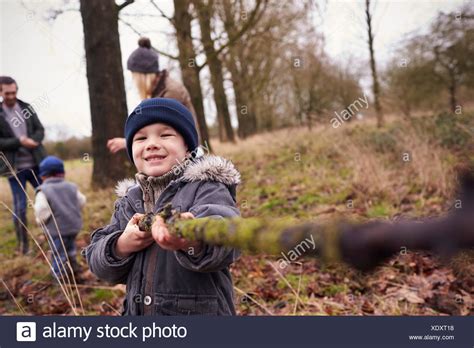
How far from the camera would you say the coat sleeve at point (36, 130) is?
350 cm

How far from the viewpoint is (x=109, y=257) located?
1.13 m

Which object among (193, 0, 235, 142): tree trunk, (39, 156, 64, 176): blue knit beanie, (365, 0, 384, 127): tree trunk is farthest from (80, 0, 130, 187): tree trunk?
(365, 0, 384, 127): tree trunk

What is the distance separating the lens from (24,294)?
281cm

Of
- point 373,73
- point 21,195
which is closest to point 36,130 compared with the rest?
point 21,195

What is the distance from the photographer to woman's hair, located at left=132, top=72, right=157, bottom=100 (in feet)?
7.01

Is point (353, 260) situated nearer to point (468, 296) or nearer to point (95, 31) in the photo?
point (468, 296)

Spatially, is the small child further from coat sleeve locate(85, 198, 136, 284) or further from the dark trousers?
coat sleeve locate(85, 198, 136, 284)

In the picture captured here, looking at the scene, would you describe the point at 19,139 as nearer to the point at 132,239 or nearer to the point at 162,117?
the point at 162,117

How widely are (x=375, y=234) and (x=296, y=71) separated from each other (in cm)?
1135

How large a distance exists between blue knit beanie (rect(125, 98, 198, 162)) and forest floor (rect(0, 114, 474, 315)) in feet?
2.11

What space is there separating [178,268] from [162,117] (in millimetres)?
395

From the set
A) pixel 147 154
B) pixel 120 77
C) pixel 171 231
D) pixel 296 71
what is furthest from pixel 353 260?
pixel 296 71

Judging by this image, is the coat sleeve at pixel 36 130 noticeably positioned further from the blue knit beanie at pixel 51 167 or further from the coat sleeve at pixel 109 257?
the coat sleeve at pixel 109 257

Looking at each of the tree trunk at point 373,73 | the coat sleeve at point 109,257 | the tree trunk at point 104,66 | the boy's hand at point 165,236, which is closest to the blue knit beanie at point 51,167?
the tree trunk at point 104,66
